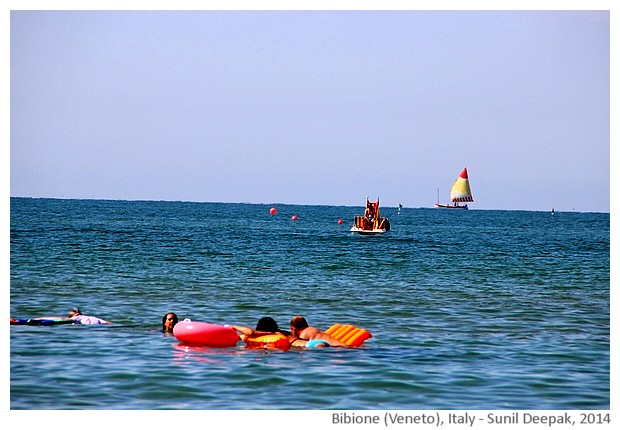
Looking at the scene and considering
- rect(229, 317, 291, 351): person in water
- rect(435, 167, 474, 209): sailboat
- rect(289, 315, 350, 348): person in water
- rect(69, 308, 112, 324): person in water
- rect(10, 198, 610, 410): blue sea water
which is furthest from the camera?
rect(435, 167, 474, 209): sailboat

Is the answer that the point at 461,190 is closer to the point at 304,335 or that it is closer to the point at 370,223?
the point at 370,223

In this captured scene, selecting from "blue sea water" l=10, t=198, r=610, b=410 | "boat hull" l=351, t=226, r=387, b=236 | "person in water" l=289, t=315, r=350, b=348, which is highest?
"boat hull" l=351, t=226, r=387, b=236

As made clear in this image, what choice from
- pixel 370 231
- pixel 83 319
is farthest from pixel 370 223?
pixel 83 319

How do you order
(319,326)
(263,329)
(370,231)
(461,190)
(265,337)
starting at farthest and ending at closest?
(461,190)
(370,231)
(319,326)
(263,329)
(265,337)

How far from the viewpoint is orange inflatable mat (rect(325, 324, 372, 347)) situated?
1798 cm

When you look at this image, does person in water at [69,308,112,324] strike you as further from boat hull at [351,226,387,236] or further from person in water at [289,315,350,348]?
boat hull at [351,226,387,236]

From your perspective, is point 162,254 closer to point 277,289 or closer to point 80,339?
point 277,289

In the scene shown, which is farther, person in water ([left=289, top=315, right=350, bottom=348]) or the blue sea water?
person in water ([left=289, top=315, right=350, bottom=348])

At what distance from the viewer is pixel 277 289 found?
29891mm

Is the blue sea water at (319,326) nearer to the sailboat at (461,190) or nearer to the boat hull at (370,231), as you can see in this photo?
the boat hull at (370,231)

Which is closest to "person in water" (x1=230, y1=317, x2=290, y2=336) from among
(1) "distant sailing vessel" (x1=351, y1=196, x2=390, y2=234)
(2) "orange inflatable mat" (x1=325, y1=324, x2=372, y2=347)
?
(2) "orange inflatable mat" (x1=325, y1=324, x2=372, y2=347)

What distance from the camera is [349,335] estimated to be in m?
18.1
